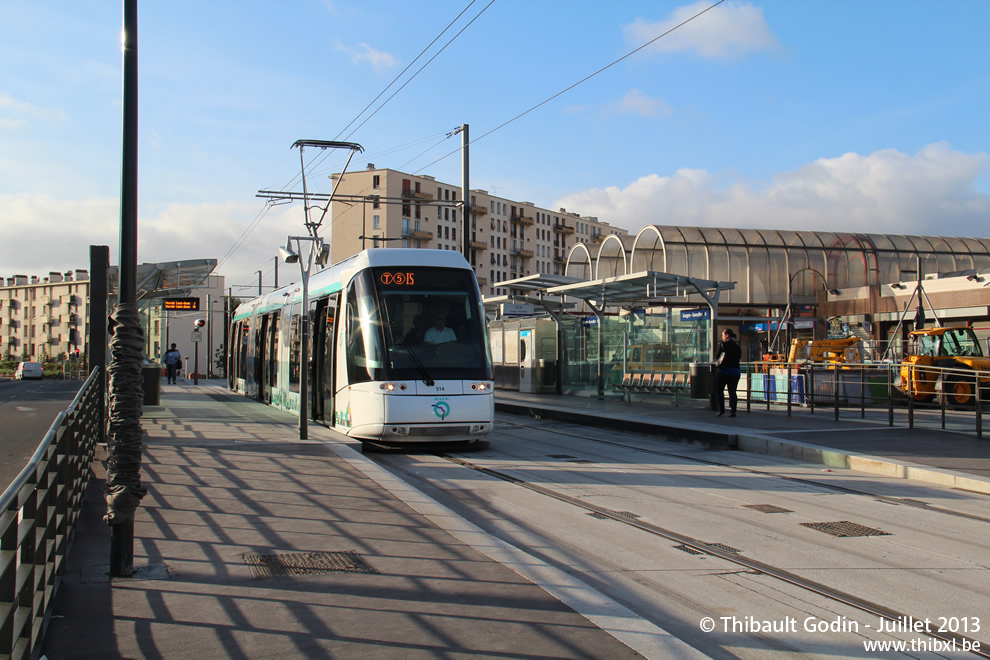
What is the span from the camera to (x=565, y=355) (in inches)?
1081

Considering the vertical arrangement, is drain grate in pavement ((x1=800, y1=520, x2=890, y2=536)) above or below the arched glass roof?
below

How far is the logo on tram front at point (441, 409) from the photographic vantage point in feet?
39.7

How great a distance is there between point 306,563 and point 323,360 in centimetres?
999

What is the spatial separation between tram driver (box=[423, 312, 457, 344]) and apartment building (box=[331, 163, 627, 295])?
242 ft

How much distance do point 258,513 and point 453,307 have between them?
6.14 m

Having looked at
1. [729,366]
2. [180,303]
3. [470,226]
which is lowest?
[729,366]

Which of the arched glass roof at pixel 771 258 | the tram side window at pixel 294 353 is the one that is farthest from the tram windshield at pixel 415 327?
the arched glass roof at pixel 771 258

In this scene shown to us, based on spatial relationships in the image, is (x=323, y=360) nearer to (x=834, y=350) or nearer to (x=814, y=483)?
(x=814, y=483)

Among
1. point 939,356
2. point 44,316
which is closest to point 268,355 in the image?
point 939,356

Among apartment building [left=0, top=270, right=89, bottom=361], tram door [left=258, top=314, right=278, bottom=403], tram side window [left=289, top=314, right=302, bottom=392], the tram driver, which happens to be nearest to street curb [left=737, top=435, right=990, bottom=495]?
the tram driver

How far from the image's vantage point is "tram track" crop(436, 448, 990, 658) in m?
4.61

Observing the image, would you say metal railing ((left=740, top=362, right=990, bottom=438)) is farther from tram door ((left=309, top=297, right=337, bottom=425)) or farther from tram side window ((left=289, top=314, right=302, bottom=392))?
tram side window ((left=289, top=314, right=302, bottom=392))

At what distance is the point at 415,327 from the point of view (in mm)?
12383

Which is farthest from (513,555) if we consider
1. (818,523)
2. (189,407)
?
(189,407)
